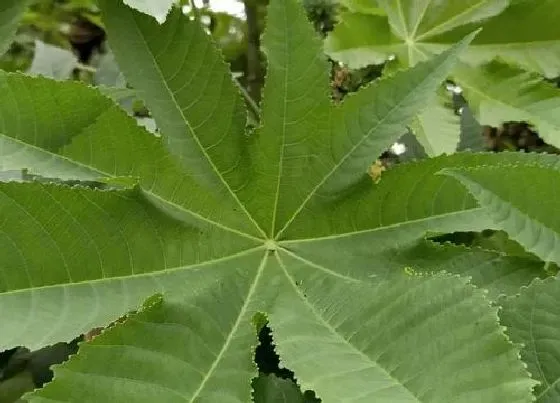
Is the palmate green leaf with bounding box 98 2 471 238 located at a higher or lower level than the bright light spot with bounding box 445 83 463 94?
lower

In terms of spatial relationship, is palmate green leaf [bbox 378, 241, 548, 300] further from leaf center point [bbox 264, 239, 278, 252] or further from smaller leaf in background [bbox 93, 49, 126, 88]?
smaller leaf in background [bbox 93, 49, 126, 88]

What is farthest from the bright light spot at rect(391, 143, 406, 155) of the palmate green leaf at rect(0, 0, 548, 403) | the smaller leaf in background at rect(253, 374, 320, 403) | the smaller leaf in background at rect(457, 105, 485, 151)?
the smaller leaf in background at rect(253, 374, 320, 403)

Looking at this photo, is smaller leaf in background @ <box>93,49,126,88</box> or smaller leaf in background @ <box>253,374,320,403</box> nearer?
smaller leaf in background @ <box>253,374,320,403</box>

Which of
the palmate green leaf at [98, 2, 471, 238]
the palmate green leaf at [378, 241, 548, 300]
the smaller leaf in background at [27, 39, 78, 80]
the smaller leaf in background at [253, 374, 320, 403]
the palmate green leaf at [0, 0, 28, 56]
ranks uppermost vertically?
the smaller leaf in background at [27, 39, 78, 80]

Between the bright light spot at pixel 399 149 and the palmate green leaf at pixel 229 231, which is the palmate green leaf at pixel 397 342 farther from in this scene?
the bright light spot at pixel 399 149

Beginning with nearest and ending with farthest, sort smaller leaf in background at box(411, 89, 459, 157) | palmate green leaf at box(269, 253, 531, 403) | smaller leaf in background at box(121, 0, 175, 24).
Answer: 1. palmate green leaf at box(269, 253, 531, 403)
2. smaller leaf in background at box(121, 0, 175, 24)
3. smaller leaf in background at box(411, 89, 459, 157)

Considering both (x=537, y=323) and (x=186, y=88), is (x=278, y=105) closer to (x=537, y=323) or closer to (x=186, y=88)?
(x=186, y=88)

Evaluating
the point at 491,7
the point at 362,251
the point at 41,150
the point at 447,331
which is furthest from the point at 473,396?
the point at 491,7
